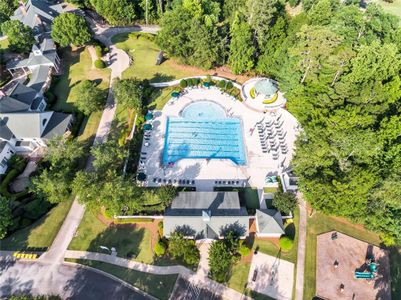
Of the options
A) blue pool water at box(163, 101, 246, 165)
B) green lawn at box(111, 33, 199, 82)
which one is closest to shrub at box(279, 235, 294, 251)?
blue pool water at box(163, 101, 246, 165)

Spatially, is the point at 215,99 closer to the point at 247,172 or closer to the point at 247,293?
the point at 247,172

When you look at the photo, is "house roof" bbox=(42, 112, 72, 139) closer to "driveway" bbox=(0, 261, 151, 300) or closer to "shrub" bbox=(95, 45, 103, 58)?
"driveway" bbox=(0, 261, 151, 300)

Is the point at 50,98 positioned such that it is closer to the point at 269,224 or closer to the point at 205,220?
the point at 205,220

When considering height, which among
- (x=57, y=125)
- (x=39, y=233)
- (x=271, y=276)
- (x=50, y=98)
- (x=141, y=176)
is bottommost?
(x=39, y=233)

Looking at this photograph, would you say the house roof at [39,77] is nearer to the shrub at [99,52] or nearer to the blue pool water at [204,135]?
the shrub at [99,52]

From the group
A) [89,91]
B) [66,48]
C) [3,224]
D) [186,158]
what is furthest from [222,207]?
[66,48]

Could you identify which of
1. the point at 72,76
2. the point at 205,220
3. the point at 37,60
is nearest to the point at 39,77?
the point at 37,60

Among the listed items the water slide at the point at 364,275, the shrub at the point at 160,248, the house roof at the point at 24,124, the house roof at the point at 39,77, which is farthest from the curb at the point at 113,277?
the house roof at the point at 39,77
